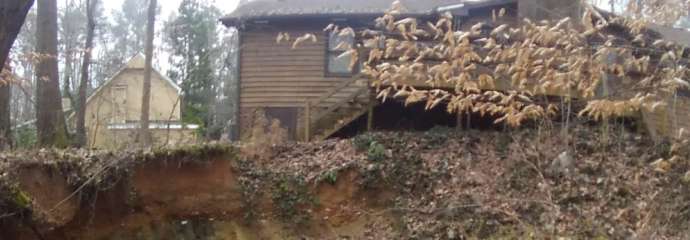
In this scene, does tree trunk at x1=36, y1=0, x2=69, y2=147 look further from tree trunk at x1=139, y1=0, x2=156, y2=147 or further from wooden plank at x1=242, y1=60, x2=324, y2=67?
wooden plank at x1=242, y1=60, x2=324, y2=67

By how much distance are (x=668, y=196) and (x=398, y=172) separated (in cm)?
428

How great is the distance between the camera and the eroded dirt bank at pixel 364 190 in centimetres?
927

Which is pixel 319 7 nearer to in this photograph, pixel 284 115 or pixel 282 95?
pixel 282 95

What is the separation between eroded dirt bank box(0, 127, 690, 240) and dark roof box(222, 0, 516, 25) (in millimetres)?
4985


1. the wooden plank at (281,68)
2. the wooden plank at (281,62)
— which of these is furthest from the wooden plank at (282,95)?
the wooden plank at (281,62)

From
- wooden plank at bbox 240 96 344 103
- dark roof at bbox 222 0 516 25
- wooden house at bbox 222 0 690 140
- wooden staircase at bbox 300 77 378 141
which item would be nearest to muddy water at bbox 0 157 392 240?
wooden staircase at bbox 300 77 378 141

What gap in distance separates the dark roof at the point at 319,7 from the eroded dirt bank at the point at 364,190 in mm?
4985

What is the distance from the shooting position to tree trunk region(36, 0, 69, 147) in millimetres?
14875

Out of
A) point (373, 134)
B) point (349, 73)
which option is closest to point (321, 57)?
point (349, 73)

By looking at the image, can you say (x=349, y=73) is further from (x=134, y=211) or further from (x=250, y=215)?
(x=134, y=211)

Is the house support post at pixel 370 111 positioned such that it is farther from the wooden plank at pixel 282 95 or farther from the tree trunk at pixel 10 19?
the tree trunk at pixel 10 19

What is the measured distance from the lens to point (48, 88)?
15.4 metres

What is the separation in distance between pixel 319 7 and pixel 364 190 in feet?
23.1

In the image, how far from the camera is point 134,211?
1130cm
